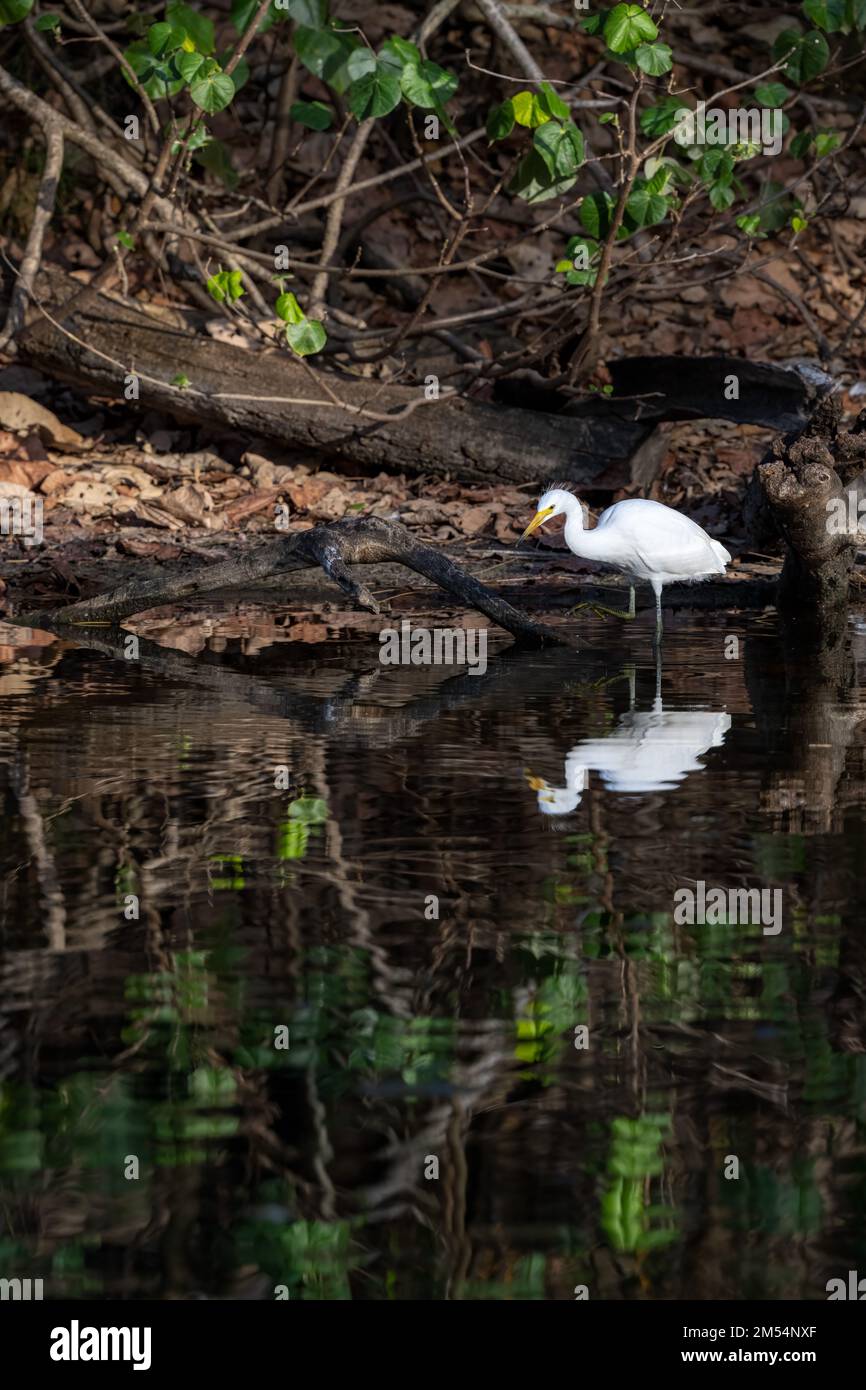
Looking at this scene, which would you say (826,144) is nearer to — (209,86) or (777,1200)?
(209,86)

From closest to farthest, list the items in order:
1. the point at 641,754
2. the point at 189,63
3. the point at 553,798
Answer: the point at 553,798, the point at 641,754, the point at 189,63

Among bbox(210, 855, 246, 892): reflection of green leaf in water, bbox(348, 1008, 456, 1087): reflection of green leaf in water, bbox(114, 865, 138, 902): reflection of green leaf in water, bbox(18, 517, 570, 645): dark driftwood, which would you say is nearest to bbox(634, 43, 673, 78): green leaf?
bbox(18, 517, 570, 645): dark driftwood

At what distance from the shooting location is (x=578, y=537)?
895 cm

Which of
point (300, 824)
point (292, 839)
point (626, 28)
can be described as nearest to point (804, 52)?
point (626, 28)

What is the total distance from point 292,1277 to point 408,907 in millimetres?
1711

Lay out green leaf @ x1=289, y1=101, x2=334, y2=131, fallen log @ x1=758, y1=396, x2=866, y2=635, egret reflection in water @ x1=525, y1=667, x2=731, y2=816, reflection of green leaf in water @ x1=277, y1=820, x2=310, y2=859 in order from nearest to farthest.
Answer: reflection of green leaf in water @ x1=277, y1=820, x2=310, y2=859, egret reflection in water @ x1=525, y1=667, x2=731, y2=816, fallen log @ x1=758, y1=396, x2=866, y2=635, green leaf @ x1=289, y1=101, x2=334, y2=131

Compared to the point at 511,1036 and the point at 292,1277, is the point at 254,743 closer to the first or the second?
the point at 511,1036

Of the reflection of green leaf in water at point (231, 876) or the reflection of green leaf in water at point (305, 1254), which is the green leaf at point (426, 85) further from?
the reflection of green leaf in water at point (305, 1254)

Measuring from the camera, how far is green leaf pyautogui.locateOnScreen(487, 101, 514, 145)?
32.9ft

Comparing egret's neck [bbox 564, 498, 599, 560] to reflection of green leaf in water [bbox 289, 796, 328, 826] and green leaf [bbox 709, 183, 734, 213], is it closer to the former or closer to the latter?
green leaf [bbox 709, 183, 734, 213]

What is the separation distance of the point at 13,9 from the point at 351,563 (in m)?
4.07

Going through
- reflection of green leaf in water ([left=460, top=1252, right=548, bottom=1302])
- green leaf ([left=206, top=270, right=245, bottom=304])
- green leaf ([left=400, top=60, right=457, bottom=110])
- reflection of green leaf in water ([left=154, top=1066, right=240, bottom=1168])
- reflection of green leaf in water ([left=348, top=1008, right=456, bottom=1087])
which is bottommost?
reflection of green leaf in water ([left=460, top=1252, right=548, bottom=1302])

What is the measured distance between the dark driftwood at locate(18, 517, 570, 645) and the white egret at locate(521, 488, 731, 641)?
43 centimetres

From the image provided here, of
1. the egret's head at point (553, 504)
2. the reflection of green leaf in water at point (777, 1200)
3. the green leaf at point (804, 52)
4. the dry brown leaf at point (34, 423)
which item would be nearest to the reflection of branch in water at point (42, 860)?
the reflection of green leaf in water at point (777, 1200)
